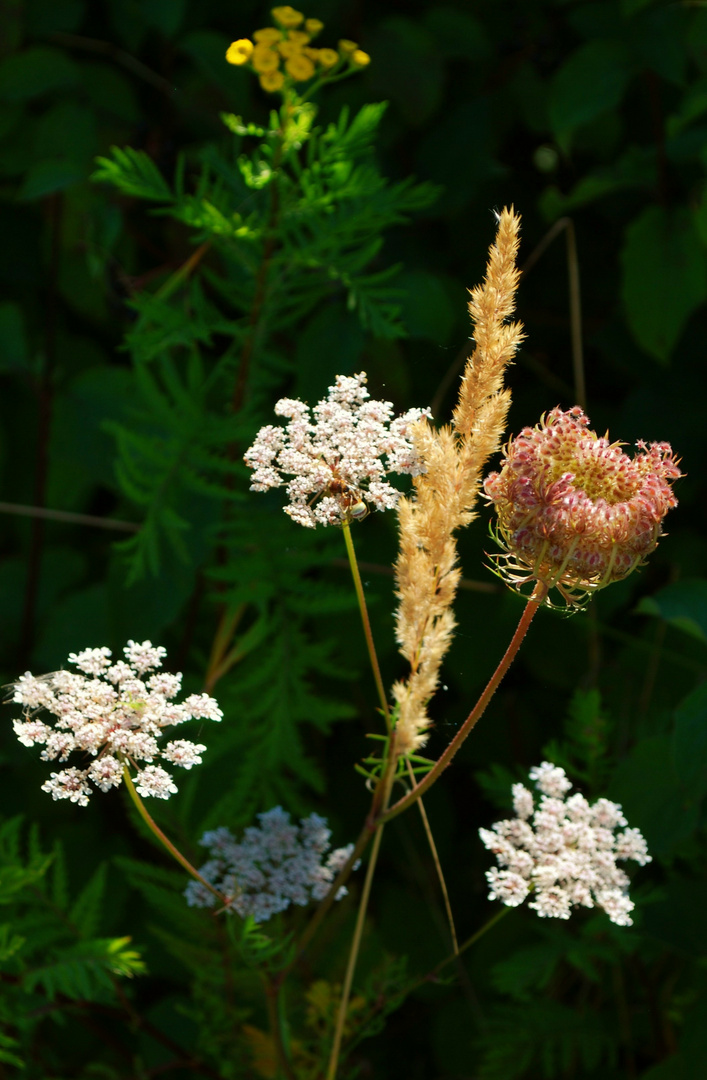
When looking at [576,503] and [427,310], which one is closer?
[576,503]

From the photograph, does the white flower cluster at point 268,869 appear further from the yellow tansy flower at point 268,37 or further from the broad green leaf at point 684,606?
the yellow tansy flower at point 268,37

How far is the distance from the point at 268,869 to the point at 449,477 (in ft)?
1.13

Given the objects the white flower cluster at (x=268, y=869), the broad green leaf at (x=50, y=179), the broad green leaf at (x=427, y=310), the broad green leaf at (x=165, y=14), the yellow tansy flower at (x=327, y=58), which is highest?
the broad green leaf at (x=165, y=14)

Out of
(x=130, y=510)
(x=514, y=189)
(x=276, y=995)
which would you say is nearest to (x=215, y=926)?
(x=276, y=995)

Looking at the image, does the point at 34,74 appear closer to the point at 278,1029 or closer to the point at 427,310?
the point at 427,310

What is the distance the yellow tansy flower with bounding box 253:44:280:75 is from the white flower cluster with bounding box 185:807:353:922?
584mm

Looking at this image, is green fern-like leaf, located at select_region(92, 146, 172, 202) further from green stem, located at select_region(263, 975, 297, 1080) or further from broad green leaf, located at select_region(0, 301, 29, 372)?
green stem, located at select_region(263, 975, 297, 1080)

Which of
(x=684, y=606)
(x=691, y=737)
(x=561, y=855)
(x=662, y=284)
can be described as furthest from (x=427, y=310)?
(x=561, y=855)

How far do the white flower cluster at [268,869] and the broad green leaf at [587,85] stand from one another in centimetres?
88

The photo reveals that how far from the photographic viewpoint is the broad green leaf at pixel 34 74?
48.8 inches

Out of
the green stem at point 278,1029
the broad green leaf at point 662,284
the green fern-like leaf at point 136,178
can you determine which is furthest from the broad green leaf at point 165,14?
the green stem at point 278,1029

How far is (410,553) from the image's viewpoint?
51 centimetres

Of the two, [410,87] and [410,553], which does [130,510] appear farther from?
[410,553]

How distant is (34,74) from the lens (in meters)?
1.24
